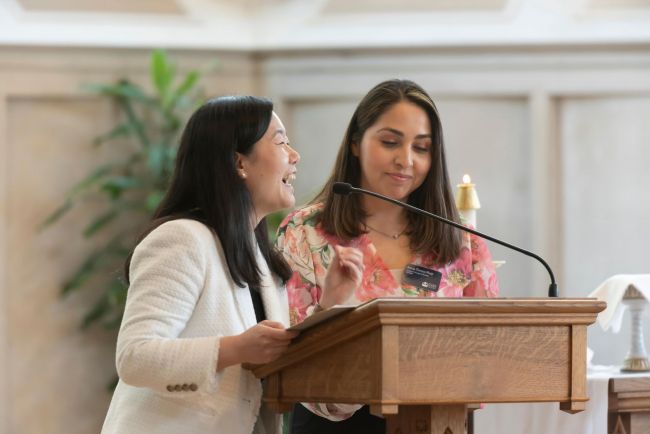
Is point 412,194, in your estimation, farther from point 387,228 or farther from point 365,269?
point 365,269

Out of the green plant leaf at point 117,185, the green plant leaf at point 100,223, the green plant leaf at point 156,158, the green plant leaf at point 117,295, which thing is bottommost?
the green plant leaf at point 117,295

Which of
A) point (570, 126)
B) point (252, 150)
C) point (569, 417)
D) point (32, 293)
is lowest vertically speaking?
point (32, 293)

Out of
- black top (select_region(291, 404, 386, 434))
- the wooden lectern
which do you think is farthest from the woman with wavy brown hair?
the wooden lectern

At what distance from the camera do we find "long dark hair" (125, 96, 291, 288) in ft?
8.07

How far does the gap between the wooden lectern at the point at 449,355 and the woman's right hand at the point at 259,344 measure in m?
0.06

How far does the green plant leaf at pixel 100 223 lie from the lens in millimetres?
5754

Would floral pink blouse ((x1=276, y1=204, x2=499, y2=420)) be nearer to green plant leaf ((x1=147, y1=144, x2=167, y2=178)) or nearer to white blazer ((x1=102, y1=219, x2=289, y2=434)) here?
white blazer ((x1=102, y1=219, x2=289, y2=434))

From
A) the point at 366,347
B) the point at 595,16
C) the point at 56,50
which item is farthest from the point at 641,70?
the point at 366,347

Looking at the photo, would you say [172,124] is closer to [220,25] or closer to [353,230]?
[220,25]

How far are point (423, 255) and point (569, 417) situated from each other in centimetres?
65

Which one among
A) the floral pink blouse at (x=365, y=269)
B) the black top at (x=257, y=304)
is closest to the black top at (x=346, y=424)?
the floral pink blouse at (x=365, y=269)

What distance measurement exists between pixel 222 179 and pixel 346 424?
70 cm

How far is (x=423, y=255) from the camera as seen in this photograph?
292cm

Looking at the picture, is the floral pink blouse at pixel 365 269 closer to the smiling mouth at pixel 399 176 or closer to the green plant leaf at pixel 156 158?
Answer: the smiling mouth at pixel 399 176
